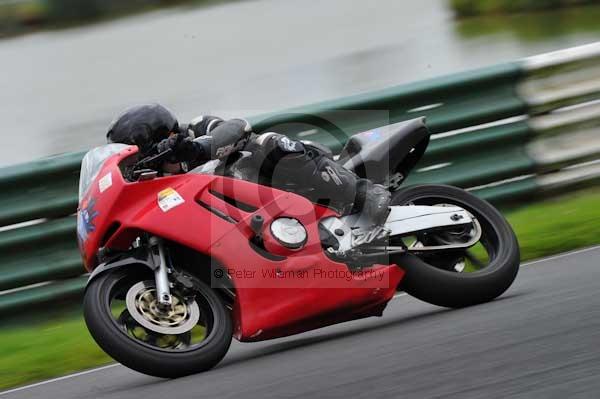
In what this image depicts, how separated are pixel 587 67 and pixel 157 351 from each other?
446 centimetres

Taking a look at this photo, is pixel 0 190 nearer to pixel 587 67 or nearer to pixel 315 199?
pixel 315 199

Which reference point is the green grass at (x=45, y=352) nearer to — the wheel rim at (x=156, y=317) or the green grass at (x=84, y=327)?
the green grass at (x=84, y=327)

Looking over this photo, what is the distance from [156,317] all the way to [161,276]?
0.18 m

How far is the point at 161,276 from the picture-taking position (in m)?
4.76

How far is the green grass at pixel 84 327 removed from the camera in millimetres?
5570

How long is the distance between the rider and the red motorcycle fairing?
4.1 inches

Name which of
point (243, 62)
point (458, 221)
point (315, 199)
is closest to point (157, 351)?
point (315, 199)

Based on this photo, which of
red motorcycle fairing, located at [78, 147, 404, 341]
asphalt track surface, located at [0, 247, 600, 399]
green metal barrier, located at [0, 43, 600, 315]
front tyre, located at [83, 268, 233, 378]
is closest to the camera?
asphalt track surface, located at [0, 247, 600, 399]

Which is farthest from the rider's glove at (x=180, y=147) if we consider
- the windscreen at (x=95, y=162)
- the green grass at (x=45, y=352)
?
the green grass at (x=45, y=352)

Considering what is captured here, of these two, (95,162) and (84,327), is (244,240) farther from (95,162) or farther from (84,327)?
(84,327)

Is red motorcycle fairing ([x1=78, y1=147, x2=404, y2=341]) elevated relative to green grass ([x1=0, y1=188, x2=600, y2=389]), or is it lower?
elevated

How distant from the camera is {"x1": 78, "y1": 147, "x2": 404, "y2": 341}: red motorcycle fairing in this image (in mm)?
4879

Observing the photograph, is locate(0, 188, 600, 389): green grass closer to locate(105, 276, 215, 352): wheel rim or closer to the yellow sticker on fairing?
locate(105, 276, 215, 352): wheel rim

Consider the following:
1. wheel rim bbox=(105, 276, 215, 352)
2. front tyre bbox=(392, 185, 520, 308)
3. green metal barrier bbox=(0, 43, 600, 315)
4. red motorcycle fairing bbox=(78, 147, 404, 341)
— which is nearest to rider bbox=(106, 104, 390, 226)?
red motorcycle fairing bbox=(78, 147, 404, 341)
